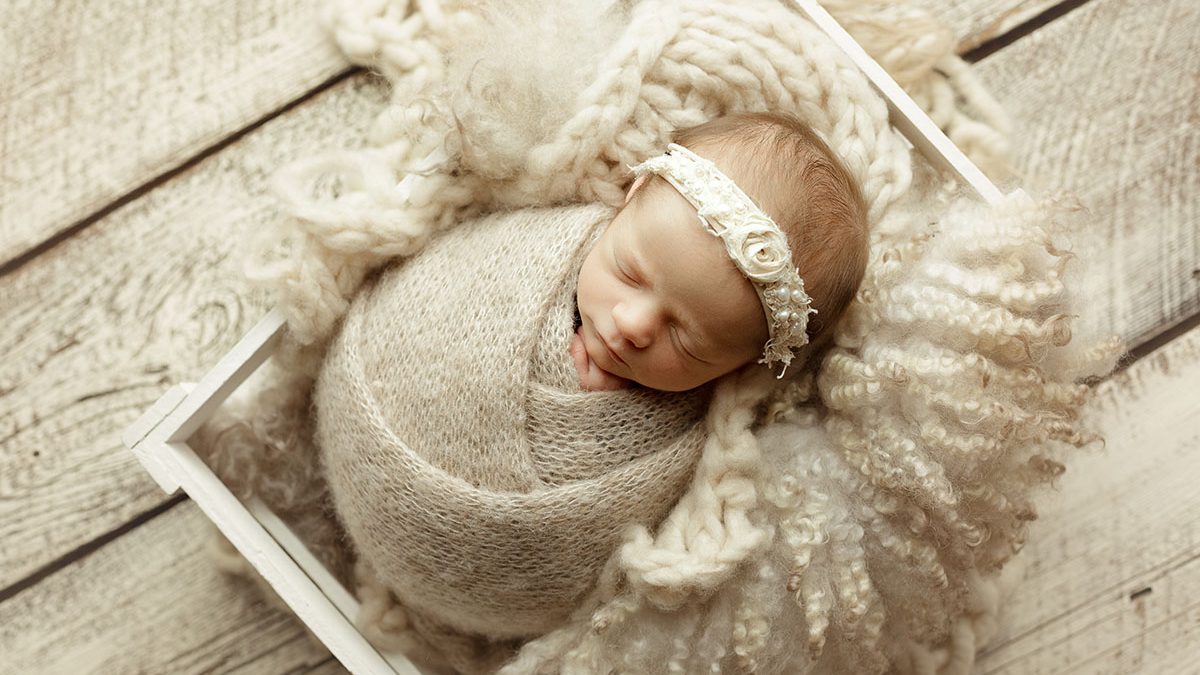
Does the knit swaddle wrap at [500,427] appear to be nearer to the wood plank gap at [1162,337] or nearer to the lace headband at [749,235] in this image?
the lace headband at [749,235]

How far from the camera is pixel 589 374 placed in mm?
791

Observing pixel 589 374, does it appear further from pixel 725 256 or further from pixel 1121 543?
pixel 1121 543

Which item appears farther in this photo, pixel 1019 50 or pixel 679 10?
pixel 1019 50

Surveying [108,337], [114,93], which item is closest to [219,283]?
[108,337]

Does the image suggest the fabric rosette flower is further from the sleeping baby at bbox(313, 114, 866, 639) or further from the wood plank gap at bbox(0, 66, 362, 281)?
the wood plank gap at bbox(0, 66, 362, 281)

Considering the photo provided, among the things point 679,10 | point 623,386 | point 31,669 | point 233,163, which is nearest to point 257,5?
point 233,163

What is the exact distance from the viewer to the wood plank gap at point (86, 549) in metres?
1.02

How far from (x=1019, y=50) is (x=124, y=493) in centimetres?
105

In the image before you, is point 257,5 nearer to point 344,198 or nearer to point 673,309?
point 344,198

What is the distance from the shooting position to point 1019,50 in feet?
3.52

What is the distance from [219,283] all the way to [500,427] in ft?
1.43

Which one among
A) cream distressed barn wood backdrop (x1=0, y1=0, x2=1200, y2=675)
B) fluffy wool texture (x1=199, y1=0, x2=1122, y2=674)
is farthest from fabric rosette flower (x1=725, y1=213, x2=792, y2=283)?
cream distressed barn wood backdrop (x1=0, y1=0, x2=1200, y2=675)

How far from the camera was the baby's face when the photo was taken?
75cm

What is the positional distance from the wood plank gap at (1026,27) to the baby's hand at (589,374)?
591 mm
